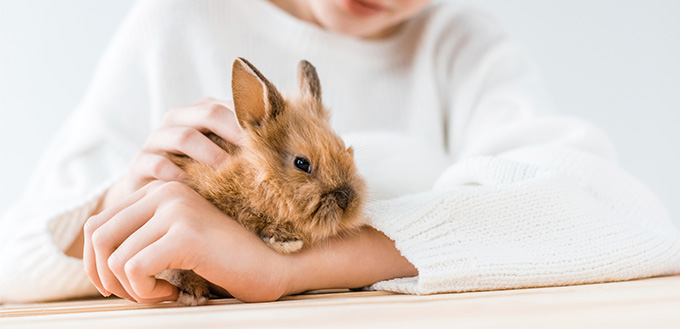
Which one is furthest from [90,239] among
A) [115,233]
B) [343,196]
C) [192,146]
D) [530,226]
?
[530,226]

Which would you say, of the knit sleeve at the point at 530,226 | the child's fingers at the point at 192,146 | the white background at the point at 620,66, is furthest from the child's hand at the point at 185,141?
the white background at the point at 620,66

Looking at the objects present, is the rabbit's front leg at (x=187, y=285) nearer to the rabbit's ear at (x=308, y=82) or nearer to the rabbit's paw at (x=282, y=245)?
the rabbit's paw at (x=282, y=245)

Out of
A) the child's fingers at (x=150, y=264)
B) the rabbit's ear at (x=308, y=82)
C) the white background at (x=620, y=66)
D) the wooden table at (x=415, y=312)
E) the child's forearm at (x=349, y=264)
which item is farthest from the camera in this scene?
the white background at (x=620, y=66)

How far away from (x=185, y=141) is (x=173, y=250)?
18 centimetres

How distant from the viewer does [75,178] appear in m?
1.28

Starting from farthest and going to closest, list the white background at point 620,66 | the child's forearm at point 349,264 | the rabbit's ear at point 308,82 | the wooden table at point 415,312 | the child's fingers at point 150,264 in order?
the white background at point 620,66, the rabbit's ear at point 308,82, the child's forearm at point 349,264, the child's fingers at point 150,264, the wooden table at point 415,312

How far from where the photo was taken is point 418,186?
3.52ft

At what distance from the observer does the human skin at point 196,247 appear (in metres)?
0.69

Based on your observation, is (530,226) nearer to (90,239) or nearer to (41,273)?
(90,239)

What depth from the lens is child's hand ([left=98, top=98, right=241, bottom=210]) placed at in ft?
2.63

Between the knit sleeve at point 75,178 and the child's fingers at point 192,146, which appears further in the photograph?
the knit sleeve at point 75,178

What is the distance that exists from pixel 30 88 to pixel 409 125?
1275 millimetres

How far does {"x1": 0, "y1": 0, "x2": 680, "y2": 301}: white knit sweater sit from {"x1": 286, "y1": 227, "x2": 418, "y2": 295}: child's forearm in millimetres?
26

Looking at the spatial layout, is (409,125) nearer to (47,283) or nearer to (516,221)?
(516,221)
